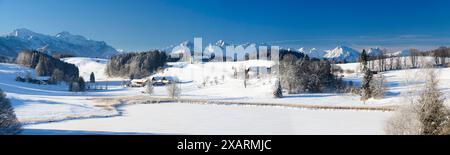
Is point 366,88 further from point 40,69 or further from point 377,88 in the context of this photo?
point 40,69

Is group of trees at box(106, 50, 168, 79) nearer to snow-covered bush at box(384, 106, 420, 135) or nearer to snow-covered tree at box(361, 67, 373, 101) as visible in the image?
snow-covered tree at box(361, 67, 373, 101)

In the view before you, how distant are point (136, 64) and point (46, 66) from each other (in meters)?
30.1

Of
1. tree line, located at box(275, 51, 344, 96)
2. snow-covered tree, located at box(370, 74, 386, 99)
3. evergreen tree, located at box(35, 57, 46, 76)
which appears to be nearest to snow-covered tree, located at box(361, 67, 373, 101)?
snow-covered tree, located at box(370, 74, 386, 99)

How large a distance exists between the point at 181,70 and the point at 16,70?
47.7 meters

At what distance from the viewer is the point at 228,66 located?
11294cm

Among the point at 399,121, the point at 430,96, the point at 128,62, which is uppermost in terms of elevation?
the point at 128,62

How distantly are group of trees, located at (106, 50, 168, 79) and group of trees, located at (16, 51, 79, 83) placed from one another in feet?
50.4

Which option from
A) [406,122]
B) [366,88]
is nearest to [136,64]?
[366,88]

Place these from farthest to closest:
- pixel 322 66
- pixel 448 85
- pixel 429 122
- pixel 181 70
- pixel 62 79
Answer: pixel 181 70, pixel 62 79, pixel 322 66, pixel 448 85, pixel 429 122
